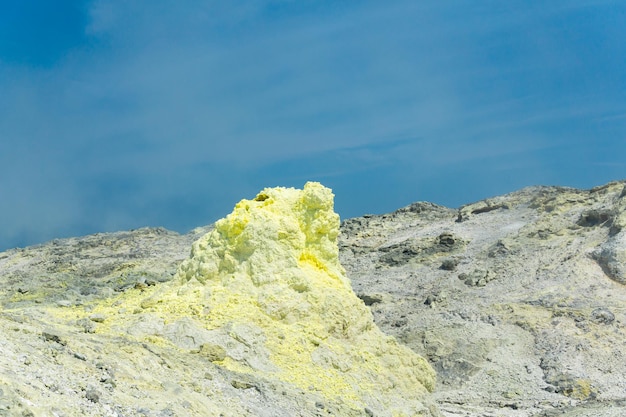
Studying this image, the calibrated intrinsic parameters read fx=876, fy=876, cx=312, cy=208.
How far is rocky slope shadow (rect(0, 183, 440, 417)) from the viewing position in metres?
8.60

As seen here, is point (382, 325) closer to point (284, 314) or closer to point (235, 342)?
point (284, 314)

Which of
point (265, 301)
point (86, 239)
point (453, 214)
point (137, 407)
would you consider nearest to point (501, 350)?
point (265, 301)

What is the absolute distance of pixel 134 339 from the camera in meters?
11.5

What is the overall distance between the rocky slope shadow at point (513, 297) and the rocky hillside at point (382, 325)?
0.21 ft

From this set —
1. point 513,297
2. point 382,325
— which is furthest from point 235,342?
point 513,297

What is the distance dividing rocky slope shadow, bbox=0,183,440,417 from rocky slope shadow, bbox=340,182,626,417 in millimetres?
3851

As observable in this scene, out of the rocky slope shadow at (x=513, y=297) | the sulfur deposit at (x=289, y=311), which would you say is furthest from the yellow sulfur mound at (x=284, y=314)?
the rocky slope shadow at (x=513, y=297)

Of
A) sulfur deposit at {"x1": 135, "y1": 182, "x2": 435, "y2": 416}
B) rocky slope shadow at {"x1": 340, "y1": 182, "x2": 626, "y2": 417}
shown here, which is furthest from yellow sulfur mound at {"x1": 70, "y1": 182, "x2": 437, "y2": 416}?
rocky slope shadow at {"x1": 340, "y1": 182, "x2": 626, "y2": 417}

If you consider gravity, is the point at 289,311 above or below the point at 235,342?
above

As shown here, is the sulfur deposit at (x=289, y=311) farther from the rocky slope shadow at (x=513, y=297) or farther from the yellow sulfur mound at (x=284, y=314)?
the rocky slope shadow at (x=513, y=297)

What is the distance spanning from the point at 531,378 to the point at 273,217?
343 inches

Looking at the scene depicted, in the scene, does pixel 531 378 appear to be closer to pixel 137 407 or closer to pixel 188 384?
pixel 188 384

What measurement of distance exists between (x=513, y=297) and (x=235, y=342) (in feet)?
52.0

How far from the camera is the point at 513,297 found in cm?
2650
